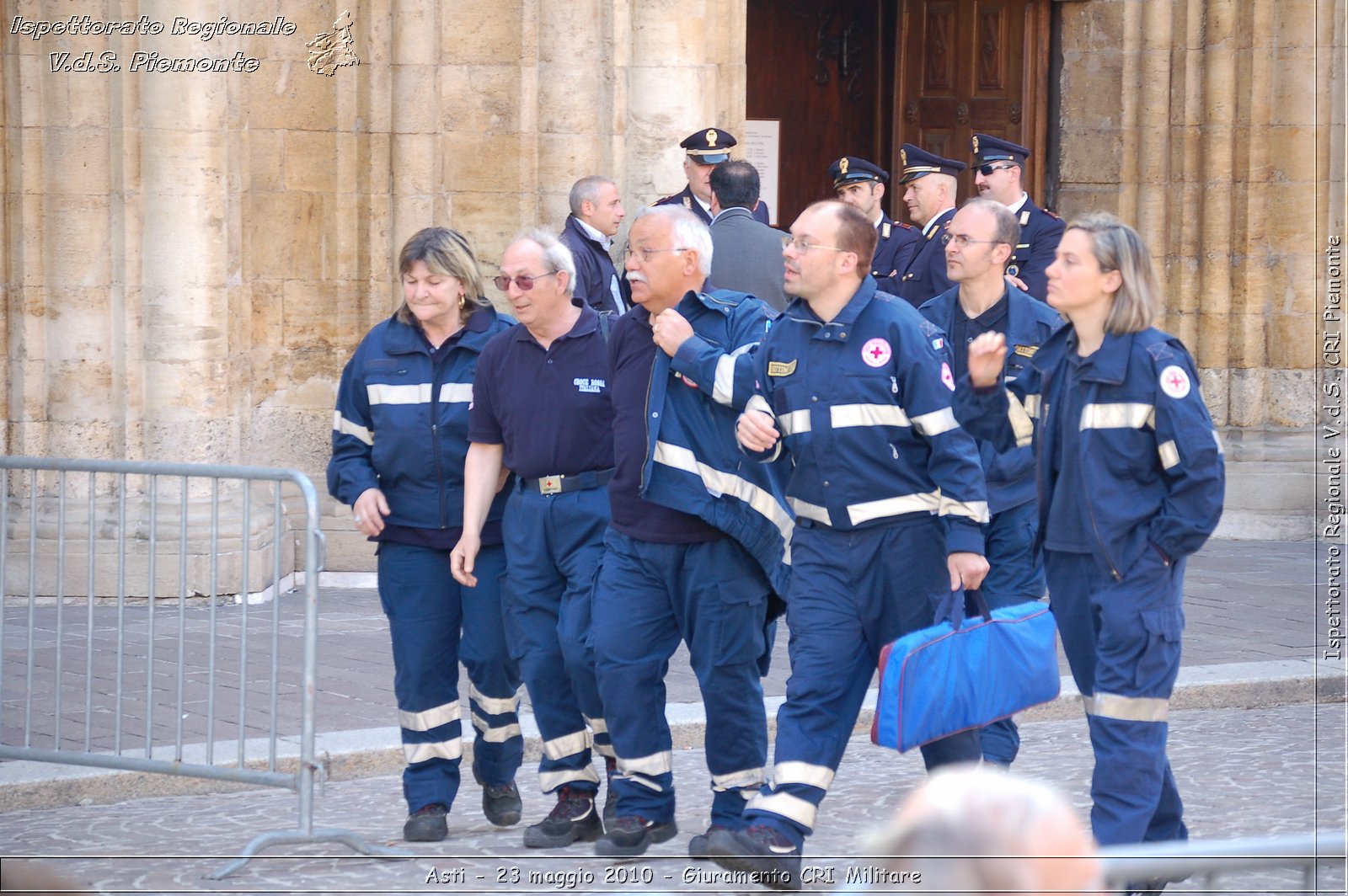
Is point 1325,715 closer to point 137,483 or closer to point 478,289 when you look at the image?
point 478,289

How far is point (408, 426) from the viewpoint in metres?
5.79

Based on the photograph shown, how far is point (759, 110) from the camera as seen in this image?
545 inches

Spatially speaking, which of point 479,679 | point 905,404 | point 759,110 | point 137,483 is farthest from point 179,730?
point 759,110

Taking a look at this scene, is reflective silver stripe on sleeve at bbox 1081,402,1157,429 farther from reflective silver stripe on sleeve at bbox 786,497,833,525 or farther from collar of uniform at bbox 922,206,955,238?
collar of uniform at bbox 922,206,955,238

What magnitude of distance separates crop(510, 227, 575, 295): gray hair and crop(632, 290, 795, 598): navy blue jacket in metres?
0.46

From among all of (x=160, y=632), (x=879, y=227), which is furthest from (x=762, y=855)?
(x=879, y=227)

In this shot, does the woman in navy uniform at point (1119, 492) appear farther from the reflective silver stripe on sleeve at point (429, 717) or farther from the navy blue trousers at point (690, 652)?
the reflective silver stripe on sleeve at point (429, 717)

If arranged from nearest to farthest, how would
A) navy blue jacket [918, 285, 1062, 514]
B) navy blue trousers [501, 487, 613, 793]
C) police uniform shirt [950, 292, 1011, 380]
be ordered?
navy blue trousers [501, 487, 613, 793], navy blue jacket [918, 285, 1062, 514], police uniform shirt [950, 292, 1011, 380]

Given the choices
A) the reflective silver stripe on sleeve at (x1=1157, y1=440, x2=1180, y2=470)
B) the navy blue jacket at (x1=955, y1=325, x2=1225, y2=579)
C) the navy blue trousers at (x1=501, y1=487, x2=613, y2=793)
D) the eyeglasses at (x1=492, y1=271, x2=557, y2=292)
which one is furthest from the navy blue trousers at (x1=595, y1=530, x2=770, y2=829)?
the reflective silver stripe on sleeve at (x1=1157, y1=440, x2=1180, y2=470)

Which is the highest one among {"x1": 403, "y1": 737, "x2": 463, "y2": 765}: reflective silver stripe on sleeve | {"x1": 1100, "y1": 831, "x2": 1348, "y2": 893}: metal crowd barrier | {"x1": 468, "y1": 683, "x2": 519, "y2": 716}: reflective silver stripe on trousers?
{"x1": 1100, "y1": 831, "x2": 1348, "y2": 893}: metal crowd barrier

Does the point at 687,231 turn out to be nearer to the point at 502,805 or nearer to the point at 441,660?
the point at 441,660

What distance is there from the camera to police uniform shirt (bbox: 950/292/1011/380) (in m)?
6.56

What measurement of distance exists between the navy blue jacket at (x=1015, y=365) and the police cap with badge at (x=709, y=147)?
275cm

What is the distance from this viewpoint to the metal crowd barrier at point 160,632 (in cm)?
554
